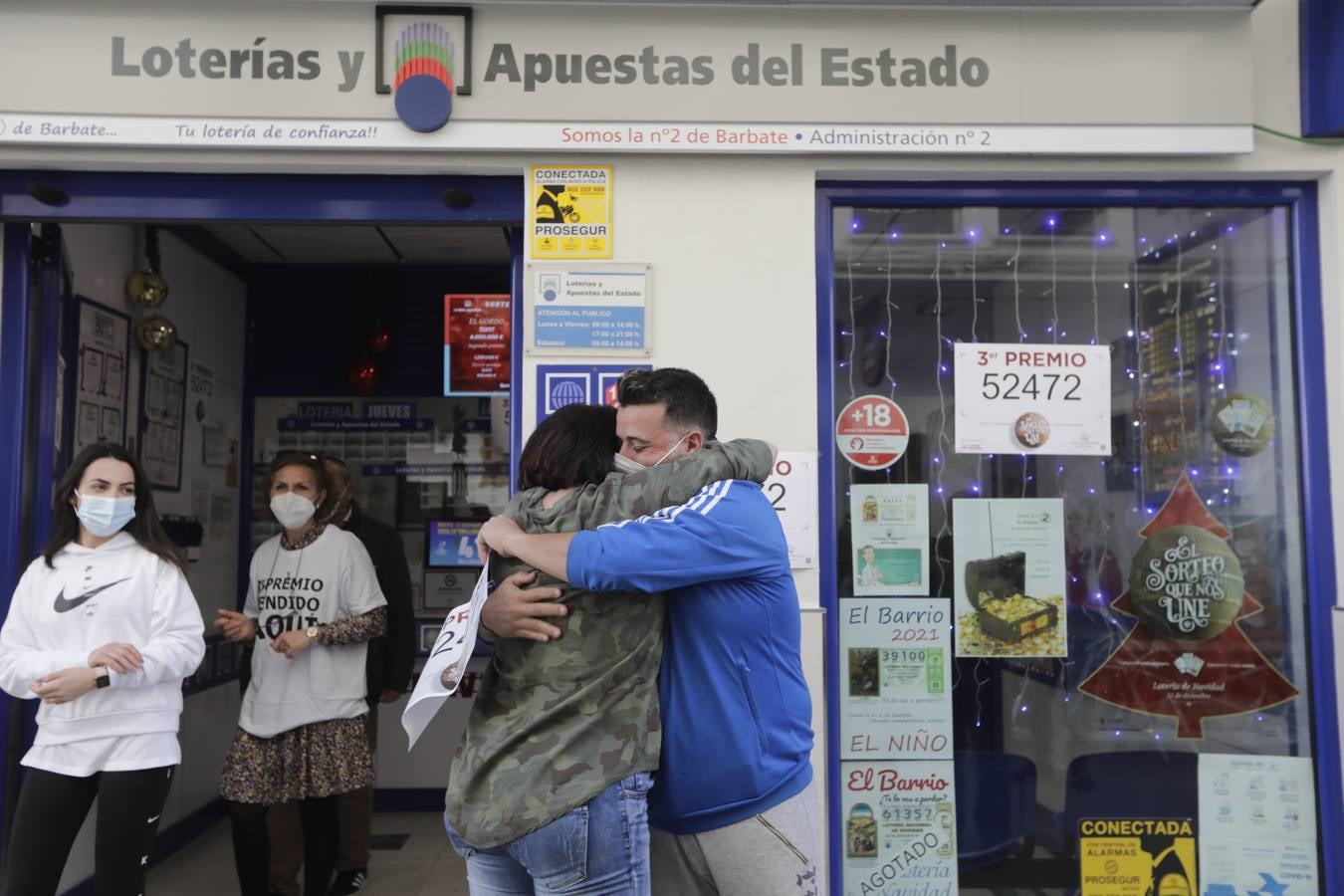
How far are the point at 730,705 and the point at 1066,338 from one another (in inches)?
85.8

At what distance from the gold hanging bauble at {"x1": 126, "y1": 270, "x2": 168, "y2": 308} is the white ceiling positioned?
743 mm

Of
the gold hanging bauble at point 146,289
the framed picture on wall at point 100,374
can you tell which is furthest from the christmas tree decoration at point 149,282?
the framed picture on wall at point 100,374

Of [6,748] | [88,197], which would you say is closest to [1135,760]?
[6,748]

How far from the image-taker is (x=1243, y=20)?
3490mm

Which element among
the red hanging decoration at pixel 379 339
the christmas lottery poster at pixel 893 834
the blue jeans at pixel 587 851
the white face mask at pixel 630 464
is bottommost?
the christmas lottery poster at pixel 893 834

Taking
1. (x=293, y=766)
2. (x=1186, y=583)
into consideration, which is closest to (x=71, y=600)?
(x=293, y=766)

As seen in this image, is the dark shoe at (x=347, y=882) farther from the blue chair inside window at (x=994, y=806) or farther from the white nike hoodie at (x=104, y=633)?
the blue chair inside window at (x=994, y=806)

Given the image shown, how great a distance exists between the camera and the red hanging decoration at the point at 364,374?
20.1 ft

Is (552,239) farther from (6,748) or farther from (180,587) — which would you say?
(6,748)

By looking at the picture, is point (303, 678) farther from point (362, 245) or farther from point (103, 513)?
point (362, 245)

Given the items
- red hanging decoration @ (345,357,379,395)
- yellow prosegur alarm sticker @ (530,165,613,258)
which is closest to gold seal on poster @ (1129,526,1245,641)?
yellow prosegur alarm sticker @ (530,165,613,258)

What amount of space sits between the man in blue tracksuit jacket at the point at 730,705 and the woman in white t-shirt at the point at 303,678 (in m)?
2.38

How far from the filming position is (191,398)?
5.44 meters

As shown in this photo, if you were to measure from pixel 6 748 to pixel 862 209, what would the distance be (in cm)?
328
